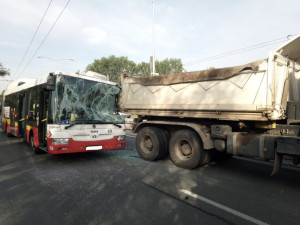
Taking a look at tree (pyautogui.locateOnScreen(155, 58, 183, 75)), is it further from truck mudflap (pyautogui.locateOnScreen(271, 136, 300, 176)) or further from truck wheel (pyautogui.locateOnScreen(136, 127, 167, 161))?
truck mudflap (pyautogui.locateOnScreen(271, 136, 300, 176))

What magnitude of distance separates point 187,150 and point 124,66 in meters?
33.4

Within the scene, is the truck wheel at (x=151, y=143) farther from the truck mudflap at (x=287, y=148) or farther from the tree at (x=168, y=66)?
the tree at (x=168, y=66)

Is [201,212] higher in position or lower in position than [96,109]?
lower

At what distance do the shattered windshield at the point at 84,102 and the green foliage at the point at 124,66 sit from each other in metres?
30.7

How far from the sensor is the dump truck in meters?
4.43

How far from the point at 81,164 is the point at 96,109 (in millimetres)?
1720

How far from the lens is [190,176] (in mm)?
5117

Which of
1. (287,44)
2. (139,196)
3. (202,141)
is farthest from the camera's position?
(202,141)

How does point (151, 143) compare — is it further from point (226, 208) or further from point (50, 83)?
point (226, 208)

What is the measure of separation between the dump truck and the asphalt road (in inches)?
26.1

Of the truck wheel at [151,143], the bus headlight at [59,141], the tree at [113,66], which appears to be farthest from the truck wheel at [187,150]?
the tree at [113,66]

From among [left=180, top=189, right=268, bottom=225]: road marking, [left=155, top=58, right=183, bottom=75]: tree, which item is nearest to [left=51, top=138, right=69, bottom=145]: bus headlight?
[left=180, top=189, right=268, bottom=225]: road marking

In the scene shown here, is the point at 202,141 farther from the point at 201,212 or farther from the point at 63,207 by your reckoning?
the point at 63,207

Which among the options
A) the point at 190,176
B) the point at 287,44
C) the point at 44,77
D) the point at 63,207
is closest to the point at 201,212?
the point at 190,176
